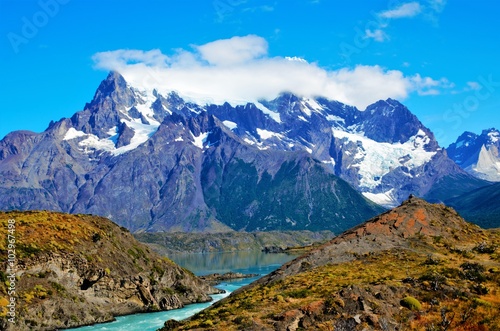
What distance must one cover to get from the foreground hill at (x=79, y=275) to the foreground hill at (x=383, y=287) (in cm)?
5708

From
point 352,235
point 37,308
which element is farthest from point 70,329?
point 352,235

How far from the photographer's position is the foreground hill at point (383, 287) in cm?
5459

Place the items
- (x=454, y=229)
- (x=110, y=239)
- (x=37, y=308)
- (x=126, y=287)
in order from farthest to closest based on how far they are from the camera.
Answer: (x=110, y=239) → (x=126, y=287) → (x=37, y=308) → (x=454, y=229)

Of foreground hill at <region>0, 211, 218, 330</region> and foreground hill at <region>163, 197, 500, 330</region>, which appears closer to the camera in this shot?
foreground hill at <region>163, 197, 500, 330</region>

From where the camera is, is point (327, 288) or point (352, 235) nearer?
point (327, 288)

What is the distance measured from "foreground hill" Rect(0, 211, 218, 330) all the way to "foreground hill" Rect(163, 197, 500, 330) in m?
57.1

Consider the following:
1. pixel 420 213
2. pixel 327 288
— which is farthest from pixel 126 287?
pixel 327 288

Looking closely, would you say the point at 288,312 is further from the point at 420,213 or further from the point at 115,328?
the point at 115,328

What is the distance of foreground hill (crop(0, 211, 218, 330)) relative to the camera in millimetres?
121938

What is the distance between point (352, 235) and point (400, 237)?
9102 millimetres

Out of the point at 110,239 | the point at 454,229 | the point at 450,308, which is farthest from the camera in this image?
the point at 110,239

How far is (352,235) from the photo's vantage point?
350 ft

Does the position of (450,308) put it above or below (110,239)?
below

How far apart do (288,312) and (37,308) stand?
81397mm
